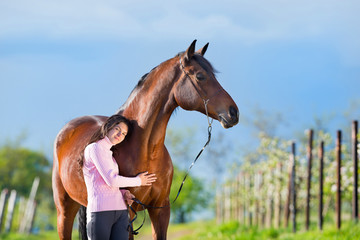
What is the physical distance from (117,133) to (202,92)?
2.44ft

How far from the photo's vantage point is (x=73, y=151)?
4379 mm

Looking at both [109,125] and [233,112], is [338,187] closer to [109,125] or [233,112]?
[233,112]

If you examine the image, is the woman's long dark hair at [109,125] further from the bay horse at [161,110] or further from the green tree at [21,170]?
the green tree at [21,170]

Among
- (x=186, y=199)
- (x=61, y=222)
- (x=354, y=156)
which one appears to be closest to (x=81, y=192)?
(x=61, y=222)

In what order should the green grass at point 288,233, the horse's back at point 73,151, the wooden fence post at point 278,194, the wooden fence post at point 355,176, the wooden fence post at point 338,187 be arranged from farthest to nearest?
1. the wooden fence post at point 278,194
2. the wooden fence post at point 338,187
3. the wooden fence post at point 355,176
4. the green grass at point 288,233
5. the horse's back at point 73,151

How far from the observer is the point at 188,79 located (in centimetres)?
354

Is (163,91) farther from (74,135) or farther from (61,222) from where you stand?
(61,222)

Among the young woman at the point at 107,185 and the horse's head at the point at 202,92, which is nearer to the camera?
the young woman at the point at 107,185

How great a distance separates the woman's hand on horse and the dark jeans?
271mm

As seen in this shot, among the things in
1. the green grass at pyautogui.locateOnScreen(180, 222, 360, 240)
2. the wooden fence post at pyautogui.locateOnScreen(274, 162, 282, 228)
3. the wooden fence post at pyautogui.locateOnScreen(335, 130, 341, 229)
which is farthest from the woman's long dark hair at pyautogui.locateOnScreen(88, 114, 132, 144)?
the wooden fence post at pyautogui.locateOnScreen(274, 162, 282, 228)

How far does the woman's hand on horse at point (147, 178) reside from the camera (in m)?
3.48

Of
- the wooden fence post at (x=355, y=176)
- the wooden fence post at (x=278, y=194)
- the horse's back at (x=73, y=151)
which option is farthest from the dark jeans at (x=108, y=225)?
the wooden fence post at (x=278, y=194)

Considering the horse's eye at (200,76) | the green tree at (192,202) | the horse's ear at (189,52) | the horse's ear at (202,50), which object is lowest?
the green tree at (192,202)

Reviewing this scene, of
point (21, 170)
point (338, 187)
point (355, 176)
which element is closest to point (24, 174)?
point (21, 170)
